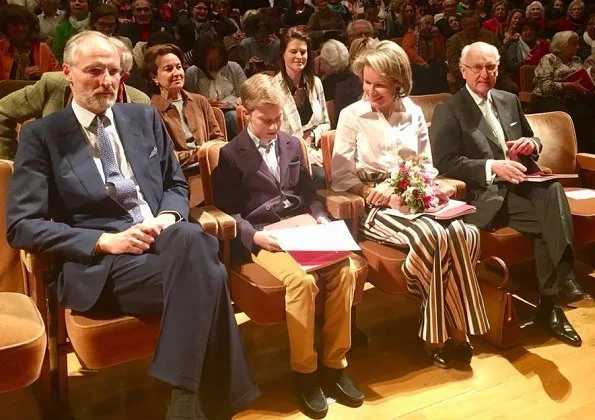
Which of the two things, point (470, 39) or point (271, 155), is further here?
point (470, 39)

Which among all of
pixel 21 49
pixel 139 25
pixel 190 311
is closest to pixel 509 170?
pixel 190 311

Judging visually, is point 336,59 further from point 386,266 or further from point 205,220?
point 205,220

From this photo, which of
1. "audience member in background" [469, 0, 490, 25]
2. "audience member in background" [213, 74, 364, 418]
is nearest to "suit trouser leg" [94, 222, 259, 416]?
"audience member in background" [213, 74, 364, 418]

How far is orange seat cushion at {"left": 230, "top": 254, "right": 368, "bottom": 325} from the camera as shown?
88.9 inches

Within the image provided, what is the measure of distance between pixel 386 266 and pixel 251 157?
650 millimetres

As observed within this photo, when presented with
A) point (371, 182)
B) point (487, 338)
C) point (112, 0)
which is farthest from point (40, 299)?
point (112, 0)

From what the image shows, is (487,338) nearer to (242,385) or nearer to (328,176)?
(328,176)

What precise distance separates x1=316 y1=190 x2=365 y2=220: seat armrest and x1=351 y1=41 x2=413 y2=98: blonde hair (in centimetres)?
51

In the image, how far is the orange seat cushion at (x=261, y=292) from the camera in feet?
7.41

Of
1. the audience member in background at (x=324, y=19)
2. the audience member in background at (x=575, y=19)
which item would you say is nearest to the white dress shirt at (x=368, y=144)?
the audience member in background at (x=324, y=19)

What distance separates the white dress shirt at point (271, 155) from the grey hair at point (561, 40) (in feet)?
11.8

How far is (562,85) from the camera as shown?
5367 millimetres

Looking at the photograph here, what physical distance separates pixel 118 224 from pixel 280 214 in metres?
0.67

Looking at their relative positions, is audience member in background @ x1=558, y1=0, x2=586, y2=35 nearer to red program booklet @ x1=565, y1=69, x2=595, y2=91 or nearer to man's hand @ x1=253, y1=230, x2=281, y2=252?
red program booklet @ x1=565, y1=69, x2=595, y2=91
